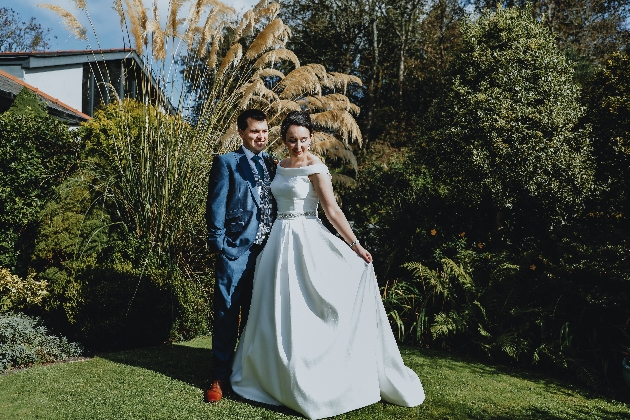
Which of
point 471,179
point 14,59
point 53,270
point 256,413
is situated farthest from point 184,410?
point 14,59

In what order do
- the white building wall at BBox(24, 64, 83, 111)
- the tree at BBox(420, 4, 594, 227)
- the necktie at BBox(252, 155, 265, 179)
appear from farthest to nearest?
the white building wall at BBox(24, 64, 83, 111)
the tree at BBox(420, 4, 594, 227)
the necktie at BBox(252, 155, 265, 179)

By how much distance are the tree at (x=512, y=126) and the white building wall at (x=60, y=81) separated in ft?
37.2

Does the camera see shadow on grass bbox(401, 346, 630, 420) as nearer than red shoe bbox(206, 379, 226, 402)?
No

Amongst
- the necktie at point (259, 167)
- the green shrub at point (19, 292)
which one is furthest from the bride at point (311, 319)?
the green shrub at point (19, 292)

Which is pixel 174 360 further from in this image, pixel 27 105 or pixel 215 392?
pixel 27 105

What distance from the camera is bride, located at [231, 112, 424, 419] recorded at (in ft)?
10.7

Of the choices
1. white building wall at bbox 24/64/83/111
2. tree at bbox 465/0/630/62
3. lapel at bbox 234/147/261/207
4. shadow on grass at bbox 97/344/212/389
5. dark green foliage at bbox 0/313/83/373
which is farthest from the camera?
tree at bbox 465/0/630/62

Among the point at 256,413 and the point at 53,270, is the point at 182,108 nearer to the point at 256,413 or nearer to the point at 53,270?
the point at 53,270

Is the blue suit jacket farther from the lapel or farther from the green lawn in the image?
the green lawn

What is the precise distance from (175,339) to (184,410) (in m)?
2.19

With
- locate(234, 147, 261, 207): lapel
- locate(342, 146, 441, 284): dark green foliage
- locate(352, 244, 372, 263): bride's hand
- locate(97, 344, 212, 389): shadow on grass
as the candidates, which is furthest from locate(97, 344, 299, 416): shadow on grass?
locate(342, 146, 441, 284): dark green foliage

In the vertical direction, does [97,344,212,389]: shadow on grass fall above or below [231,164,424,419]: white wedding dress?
below

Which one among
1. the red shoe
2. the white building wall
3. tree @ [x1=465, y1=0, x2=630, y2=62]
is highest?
tree @ [x1=465, y1=0, x2=630, y2=62]

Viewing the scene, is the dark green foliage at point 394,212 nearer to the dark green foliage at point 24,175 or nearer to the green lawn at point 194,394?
the green lawn at point 194,394
